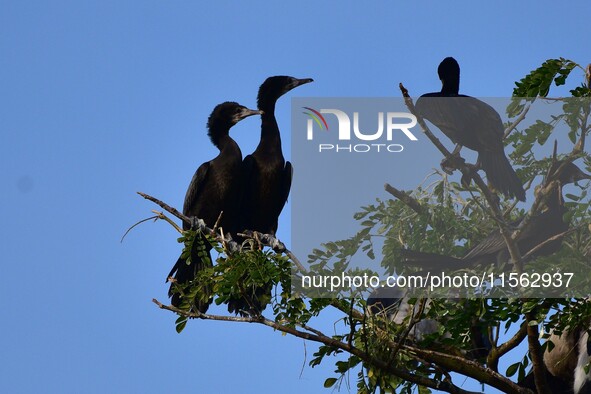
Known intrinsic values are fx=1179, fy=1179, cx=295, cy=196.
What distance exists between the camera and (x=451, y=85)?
1385cm

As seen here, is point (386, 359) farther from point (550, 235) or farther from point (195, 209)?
point (195, 209)

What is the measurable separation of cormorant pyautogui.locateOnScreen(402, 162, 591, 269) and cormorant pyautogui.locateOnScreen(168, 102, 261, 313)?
13.2 feet

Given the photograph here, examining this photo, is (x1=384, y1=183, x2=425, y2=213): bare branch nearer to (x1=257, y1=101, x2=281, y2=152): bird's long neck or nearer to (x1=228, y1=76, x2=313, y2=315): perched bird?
(x1=228, y1=76, x2=313, y2=315): perched bird

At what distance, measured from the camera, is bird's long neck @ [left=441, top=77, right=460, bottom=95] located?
13.7 meters

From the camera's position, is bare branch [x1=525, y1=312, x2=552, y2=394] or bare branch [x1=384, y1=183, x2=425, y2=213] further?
bare branch [x1=384, y1=183, x2=425, y2=213]

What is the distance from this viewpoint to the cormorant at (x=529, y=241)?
10.1 m

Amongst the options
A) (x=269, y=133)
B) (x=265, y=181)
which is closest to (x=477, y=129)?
(x=265, y=181)

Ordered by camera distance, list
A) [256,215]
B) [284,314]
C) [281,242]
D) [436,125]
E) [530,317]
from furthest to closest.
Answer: [256,215]
[281,242]
[436,125]
[284,314]
[530,317]

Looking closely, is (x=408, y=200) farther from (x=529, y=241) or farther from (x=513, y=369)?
(x=513, y=369)

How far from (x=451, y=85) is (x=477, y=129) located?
102 inches

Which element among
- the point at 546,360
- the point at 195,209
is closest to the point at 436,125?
the point at 546,360

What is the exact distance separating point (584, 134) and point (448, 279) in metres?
1.78

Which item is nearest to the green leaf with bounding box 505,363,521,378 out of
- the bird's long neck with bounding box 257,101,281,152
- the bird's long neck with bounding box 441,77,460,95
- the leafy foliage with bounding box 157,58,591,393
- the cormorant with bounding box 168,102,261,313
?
the leafy foliage with bounding box 157,58,591,393

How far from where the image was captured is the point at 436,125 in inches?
457
